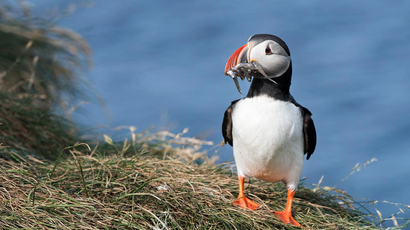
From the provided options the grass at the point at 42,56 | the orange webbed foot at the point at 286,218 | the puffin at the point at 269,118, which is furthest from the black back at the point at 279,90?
the grass at the point at 42,56

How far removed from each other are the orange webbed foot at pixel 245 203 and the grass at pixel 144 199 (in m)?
0.07

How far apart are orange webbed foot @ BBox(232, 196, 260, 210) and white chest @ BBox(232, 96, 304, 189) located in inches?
7.3

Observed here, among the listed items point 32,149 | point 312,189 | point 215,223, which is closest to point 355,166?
point 312,189

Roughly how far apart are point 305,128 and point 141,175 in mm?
1238

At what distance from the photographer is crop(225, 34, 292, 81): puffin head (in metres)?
3.33

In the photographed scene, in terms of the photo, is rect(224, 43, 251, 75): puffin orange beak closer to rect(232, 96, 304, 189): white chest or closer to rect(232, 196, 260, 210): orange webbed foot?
rect(232, 96, 304, 189): white chest

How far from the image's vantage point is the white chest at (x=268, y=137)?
3.38 metres

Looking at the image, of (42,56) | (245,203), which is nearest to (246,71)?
(245,203)

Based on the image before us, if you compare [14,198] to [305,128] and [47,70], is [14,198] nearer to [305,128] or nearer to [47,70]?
[305,128]

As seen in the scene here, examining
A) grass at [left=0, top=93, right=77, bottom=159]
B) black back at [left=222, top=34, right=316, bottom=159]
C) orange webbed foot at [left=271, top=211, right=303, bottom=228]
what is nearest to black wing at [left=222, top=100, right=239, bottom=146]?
black back at [left=222, top=34, right=316, bottom=159]

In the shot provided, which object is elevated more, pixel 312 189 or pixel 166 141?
pixel 166 141

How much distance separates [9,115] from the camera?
4.97 m

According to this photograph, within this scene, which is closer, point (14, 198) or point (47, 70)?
point (14, 198)

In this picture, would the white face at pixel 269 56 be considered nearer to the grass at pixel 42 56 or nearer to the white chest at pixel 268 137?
the white chest at pixel 268 137
